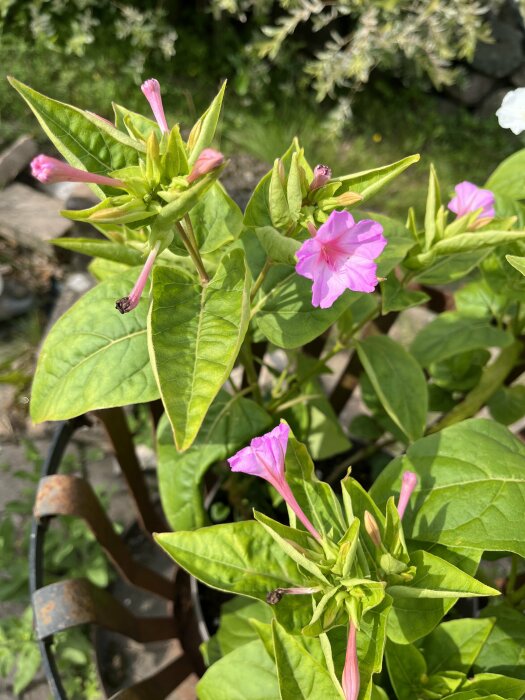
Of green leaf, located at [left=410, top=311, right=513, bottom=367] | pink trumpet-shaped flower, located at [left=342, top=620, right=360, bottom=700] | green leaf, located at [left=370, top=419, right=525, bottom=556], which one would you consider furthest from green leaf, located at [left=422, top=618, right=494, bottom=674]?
green leaf, located at [left=410, top=311, right=513, bottom=367]

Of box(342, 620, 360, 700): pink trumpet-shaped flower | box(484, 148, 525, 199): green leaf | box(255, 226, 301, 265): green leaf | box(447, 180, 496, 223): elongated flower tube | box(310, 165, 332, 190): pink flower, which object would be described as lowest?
box(342, 620, 360, 700): pink trumpet-shaped flower

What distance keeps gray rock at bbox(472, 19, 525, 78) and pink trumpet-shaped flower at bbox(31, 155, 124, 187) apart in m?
3.39

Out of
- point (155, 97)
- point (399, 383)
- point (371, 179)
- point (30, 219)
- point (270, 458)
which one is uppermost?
point (155, 97)

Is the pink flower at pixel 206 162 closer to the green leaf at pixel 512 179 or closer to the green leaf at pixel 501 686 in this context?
the green leaf at pixel 512 179

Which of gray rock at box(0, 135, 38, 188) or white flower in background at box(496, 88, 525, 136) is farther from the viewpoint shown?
gray rock at box(0, 135, 38, 188)

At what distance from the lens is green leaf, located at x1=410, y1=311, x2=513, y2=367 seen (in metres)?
1.05

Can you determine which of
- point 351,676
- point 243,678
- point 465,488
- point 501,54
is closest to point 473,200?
point 465,488

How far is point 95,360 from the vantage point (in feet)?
2.60

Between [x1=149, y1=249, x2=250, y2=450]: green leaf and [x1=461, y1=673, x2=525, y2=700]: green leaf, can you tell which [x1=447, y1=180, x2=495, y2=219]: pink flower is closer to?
[x1=149, y1=249, x2=250, y2=450]: green leaf

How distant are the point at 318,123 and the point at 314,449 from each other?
223cm

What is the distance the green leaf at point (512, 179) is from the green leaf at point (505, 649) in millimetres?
674

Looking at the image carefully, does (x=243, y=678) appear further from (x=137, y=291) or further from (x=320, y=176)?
(x=320, y=176)

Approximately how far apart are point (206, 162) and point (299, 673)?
60 centimetres

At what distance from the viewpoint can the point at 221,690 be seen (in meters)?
0.84
